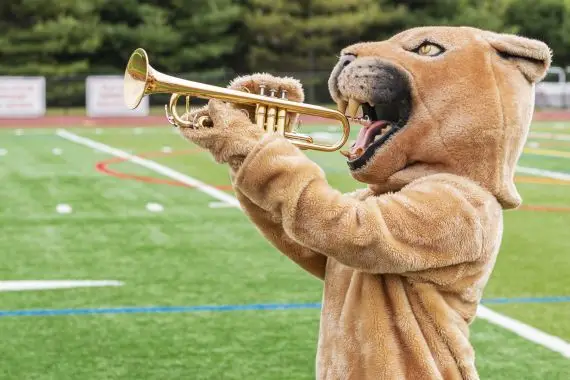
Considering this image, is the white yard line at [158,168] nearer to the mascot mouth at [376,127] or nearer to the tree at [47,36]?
the mascot mouth at [376,127]

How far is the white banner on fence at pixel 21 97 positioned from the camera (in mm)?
30594

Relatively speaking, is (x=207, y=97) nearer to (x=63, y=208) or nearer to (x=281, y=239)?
(x=281, y=239)

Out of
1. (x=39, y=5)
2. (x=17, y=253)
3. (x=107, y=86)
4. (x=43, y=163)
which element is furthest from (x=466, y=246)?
(x=39, y=5)

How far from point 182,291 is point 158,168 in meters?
8.22

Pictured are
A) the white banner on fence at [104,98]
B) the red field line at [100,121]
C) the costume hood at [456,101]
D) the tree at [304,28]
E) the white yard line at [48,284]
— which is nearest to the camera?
the costume hood at [456,101]

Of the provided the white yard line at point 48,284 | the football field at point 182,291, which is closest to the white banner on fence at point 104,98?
the football field at point 182,291

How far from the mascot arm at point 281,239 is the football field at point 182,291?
73.8 inches

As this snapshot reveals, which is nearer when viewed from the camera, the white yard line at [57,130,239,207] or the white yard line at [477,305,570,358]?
the white yard line at [477,305,570,358]

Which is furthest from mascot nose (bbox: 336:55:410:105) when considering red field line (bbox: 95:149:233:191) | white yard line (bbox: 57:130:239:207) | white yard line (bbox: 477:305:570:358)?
red field line (bbox: 95:149:233:191)

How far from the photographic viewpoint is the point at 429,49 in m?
3.50

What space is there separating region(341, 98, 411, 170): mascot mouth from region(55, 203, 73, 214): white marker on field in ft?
25.2

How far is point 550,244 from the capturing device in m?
9.20

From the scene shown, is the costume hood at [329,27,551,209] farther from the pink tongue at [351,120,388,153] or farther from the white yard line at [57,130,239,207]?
the white yard line at [57,130,239,207]

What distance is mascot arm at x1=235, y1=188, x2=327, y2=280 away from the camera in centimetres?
362
